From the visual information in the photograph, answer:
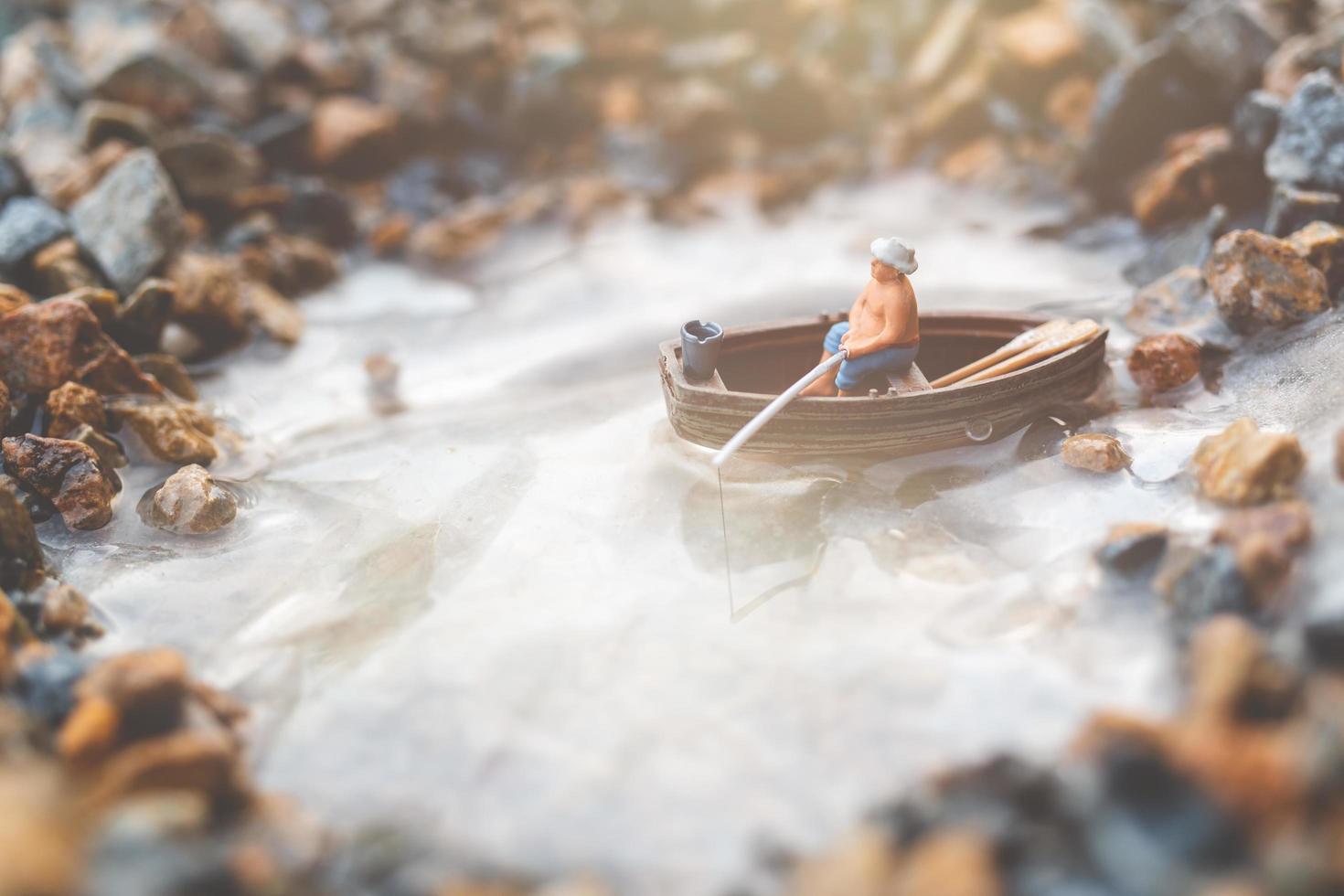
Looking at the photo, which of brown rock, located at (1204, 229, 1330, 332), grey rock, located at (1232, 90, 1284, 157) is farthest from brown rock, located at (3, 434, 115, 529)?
grey rock, located at (1232, 90, 1284, 157)

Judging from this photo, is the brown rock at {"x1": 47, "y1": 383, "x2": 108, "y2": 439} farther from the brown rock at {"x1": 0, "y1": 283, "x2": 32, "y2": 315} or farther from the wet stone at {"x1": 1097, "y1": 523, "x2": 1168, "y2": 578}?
the wet stone at {"x1": 1097, "y1": 523, "x2": 1168, "y2": 578}

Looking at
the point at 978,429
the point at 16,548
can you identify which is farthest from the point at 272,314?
the point at 978,429

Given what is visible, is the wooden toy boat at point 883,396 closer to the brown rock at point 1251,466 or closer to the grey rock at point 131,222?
the brown rock at point 1251,466

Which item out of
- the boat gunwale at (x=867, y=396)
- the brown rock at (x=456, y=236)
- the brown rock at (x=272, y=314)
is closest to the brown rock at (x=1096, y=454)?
the boat gunwale at (x=867, y=396)

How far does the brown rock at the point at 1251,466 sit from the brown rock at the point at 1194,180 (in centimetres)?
482

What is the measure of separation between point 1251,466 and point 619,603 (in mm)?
4483

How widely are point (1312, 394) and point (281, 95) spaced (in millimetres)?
13845

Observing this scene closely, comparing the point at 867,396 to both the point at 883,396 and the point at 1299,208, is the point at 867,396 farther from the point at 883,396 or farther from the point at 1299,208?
the point at 1299,208

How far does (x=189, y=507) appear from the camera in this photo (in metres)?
7.70

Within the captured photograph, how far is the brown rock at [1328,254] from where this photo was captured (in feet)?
27.0

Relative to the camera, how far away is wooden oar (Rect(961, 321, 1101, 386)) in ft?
25.5

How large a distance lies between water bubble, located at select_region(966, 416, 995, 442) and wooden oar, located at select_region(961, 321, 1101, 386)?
13.6 inches

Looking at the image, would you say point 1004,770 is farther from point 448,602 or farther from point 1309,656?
point 448,602

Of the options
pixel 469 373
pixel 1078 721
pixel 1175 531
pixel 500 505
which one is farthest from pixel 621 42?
pixel 1078 721
